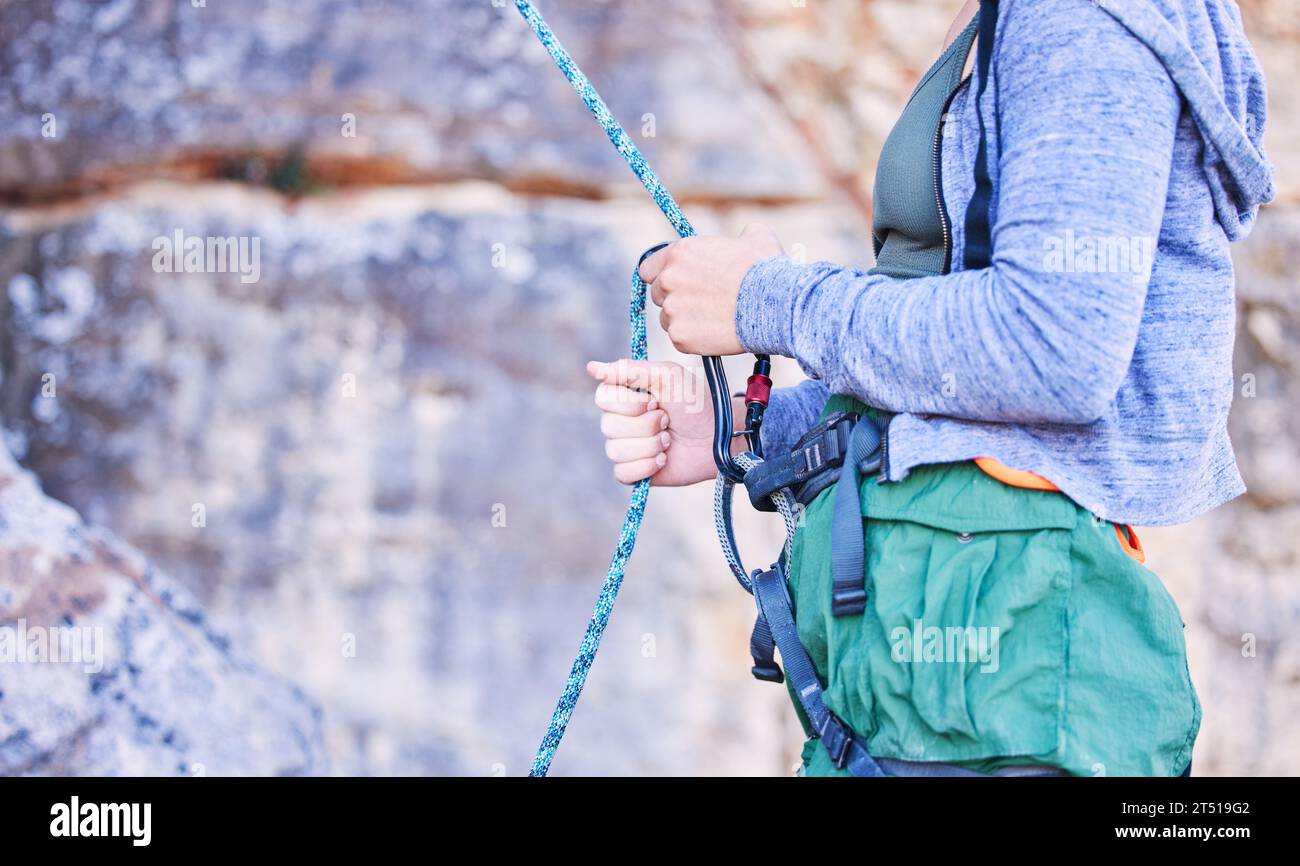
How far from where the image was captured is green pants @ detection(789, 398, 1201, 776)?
792 millimetres

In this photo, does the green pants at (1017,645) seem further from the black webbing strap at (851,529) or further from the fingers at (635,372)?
the fingers at (635,372)

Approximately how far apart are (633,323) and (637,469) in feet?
0.57

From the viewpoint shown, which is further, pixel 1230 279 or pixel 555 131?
pixel 555 131

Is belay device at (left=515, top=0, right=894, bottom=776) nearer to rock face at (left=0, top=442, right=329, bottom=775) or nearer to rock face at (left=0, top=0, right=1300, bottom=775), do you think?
rock face at (left=0, top=442, right=329, bottom=775)

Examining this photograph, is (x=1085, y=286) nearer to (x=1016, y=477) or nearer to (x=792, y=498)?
(x=1016, y=477)

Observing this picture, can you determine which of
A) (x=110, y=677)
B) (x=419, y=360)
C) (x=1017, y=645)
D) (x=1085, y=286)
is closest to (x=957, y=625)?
(x=1017, y=645)

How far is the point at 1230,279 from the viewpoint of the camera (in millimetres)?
875

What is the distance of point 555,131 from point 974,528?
270 centimetres

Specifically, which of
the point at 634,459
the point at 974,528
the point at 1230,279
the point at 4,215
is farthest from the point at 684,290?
the point at 4,215

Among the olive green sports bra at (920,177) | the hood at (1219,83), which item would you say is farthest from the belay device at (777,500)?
the hood at (1219,83)

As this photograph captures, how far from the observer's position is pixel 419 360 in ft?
10.6

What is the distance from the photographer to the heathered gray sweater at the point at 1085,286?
0.76 metres
